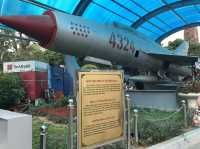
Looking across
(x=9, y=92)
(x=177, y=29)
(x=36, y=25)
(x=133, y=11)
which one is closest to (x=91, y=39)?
(x=36, y=25)

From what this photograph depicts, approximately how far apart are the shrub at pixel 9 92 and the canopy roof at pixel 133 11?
3630 mm

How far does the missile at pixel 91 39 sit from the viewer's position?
9.48m

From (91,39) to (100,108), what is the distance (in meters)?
5.44

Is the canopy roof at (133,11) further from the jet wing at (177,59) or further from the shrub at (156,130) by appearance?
the shrub at (156,130)

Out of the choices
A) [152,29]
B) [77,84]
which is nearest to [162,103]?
[77,84]

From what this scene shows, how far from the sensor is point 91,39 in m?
10.9

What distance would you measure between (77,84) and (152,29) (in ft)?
69.3

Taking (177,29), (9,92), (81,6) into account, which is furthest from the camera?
(177,29)

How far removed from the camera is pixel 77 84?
5504mm

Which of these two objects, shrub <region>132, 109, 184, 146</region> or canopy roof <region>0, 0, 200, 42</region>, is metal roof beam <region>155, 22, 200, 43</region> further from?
shrub <region>132, 109, 184, 146</region>

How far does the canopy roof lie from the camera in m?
16.5

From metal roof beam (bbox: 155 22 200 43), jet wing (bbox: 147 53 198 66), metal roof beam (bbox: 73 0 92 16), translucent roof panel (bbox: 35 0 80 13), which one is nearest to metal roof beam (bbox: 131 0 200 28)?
metal roof beam (bbox: 155 22 200 43)

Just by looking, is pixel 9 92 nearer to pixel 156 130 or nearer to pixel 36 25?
pixel 36 25

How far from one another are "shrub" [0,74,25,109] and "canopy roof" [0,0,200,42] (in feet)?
11.9
